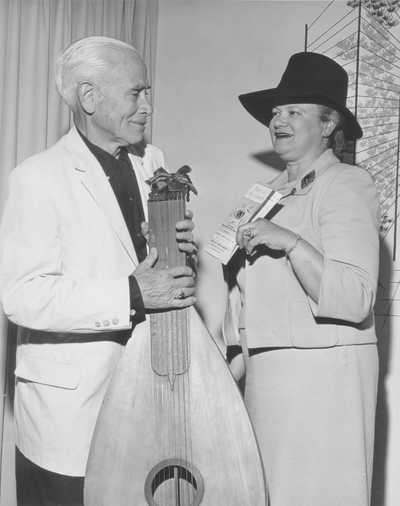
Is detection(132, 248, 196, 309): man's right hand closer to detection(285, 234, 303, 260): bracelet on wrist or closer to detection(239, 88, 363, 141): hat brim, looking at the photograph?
detection(285, 234, 303, 260): bracelet on wrist

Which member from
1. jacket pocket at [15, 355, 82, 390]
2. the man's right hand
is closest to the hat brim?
→ the man's right hand

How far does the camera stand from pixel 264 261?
5.63ft

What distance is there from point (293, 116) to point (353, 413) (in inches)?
34.1

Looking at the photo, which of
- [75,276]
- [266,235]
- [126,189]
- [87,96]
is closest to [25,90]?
[87,96]

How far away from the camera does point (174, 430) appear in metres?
1.53

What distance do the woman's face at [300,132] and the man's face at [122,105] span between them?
40 cm

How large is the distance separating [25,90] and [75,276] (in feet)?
2.56

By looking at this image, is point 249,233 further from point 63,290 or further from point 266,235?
point 63,290

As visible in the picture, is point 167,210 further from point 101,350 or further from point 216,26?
point 216,26

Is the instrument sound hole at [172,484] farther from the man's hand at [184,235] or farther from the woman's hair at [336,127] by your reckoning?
the woman's hair at [336,127]

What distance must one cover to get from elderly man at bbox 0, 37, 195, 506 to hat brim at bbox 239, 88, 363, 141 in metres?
0.39

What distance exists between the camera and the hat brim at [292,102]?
5.82ft

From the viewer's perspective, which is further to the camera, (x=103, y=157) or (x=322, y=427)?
(x=103, y=157)

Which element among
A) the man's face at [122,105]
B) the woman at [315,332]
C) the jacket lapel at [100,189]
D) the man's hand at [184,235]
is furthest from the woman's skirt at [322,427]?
the man's face at [122,105]
